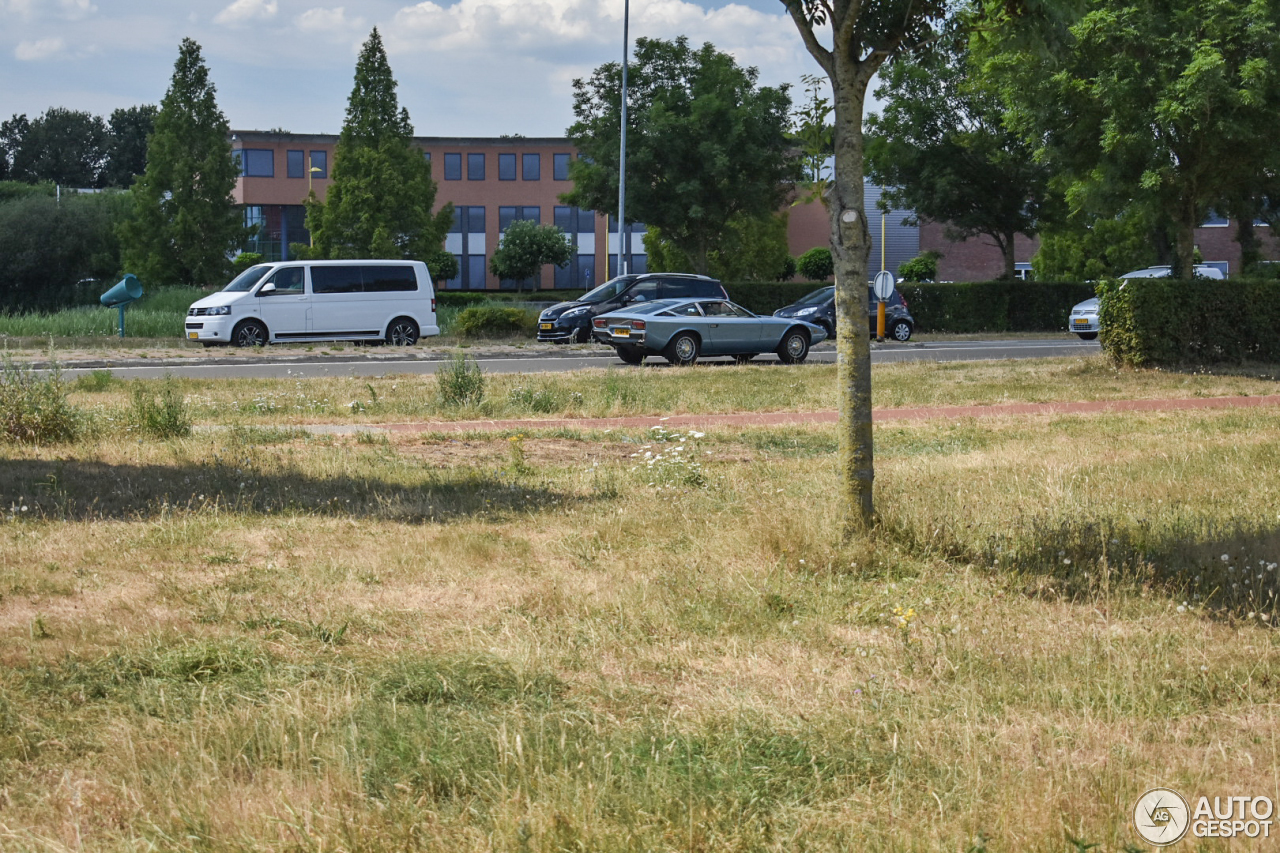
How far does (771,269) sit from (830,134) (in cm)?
5092

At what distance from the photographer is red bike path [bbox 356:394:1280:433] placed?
1214 centimetres

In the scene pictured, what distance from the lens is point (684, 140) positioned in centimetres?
4009

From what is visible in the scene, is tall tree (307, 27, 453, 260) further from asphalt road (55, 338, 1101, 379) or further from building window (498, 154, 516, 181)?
building window (498, 154, 516, 181)

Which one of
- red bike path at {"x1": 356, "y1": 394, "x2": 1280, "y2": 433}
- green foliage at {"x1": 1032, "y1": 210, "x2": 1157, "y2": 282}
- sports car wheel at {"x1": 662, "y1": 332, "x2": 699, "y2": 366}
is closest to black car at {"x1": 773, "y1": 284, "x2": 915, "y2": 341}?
sports car wheel at {"x1": 662, "y1": 332, "x2": 699, "y2": 366}

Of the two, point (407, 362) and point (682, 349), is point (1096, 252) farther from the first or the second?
point (407, 362)

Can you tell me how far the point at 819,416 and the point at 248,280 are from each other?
667 inches

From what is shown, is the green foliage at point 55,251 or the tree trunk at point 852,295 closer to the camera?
the tree trunk at point 852,295

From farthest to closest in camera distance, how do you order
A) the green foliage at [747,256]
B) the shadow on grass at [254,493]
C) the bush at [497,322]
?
the green foliage at [747,256]
the bush at [497,322]
the shadow on grass at [254,493]

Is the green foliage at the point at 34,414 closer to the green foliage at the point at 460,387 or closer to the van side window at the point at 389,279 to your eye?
the green foliage at the point at 460,387

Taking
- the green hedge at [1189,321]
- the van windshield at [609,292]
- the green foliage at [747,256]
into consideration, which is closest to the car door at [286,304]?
the van windshield at [609,292]

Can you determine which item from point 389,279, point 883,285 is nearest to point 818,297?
point 883,285

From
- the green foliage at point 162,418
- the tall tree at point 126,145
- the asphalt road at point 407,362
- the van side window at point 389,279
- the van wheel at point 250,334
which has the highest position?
the tall tree at point 126,145

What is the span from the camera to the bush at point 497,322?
101ft

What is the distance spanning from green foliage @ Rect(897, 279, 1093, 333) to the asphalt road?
300 inches
